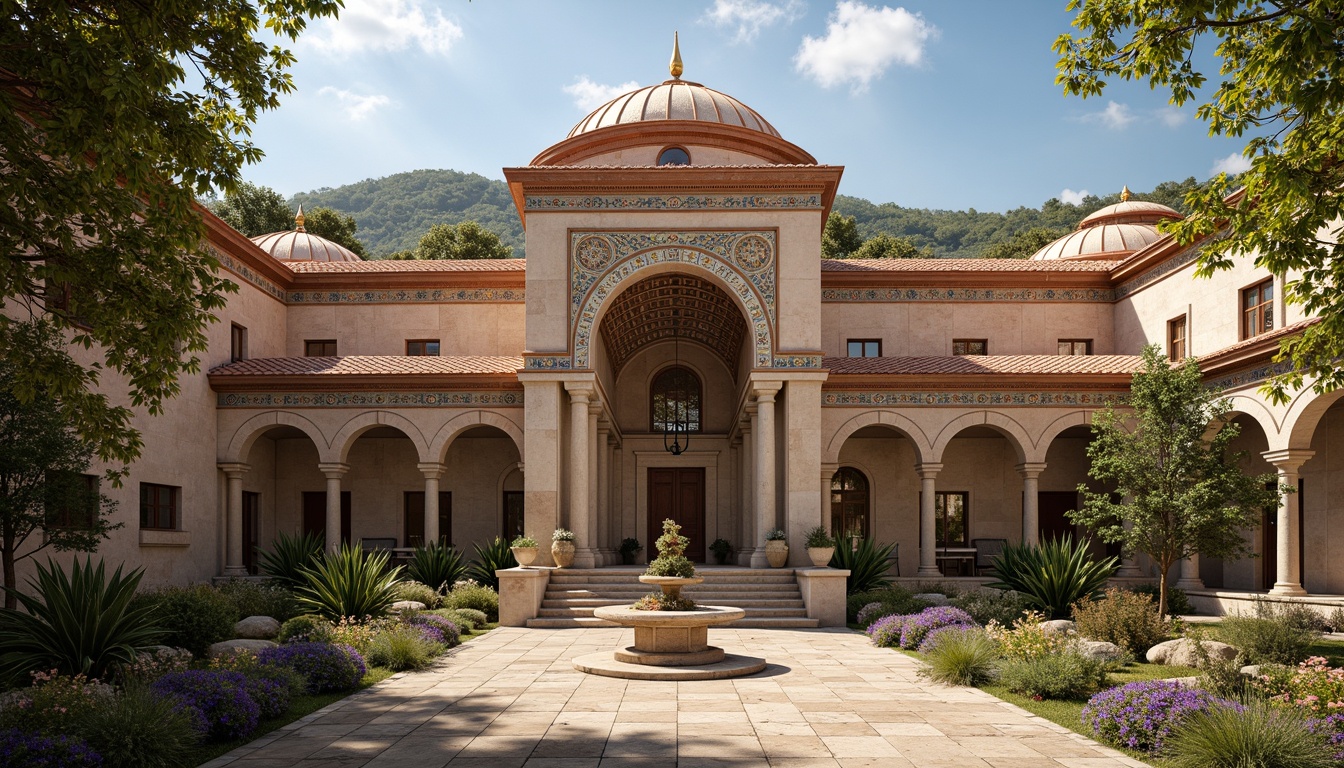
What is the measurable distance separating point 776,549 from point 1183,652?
9272 millimetres

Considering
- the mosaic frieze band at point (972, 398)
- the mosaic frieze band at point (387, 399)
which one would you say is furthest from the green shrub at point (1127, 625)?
the mosaic frieze band at point (387, 399)

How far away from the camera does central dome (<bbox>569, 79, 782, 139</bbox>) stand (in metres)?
28.0

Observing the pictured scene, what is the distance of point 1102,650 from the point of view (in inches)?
524

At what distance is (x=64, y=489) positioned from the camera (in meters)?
14.5

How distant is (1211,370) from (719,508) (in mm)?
14079

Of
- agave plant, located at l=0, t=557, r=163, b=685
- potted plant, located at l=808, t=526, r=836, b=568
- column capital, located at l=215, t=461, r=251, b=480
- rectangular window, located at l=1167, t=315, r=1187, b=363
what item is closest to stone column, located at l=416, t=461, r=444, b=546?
column capital, located at l=215, t=461, r=251, b=480

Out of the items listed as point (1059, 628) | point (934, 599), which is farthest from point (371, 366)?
point (1059, 628)

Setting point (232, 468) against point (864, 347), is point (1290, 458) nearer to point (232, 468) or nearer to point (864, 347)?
point (864, 347)

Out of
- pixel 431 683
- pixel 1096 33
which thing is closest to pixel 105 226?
pixel 431 683

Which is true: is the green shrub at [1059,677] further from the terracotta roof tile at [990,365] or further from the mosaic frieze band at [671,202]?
the terracotta roof tile at [990,365]

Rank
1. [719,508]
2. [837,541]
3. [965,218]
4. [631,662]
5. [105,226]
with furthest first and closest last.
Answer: [965,218], [719,508], [837,541], [631,662], [105,226]

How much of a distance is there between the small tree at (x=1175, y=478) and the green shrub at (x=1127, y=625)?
362cm

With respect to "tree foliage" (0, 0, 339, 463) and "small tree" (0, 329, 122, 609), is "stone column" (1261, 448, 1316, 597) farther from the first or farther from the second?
"small tree" (0, 329, 122, 609)

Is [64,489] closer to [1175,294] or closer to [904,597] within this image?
[904,597]
